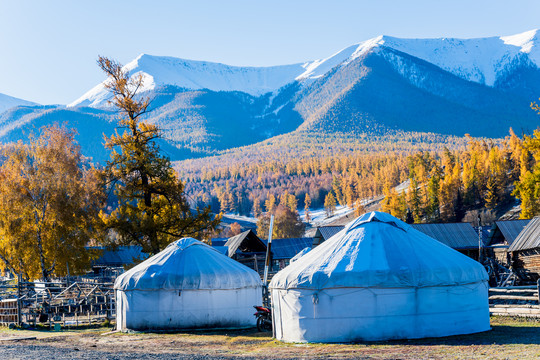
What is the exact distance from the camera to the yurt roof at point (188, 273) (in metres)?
21.4

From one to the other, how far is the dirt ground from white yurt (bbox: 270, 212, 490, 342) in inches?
18.3

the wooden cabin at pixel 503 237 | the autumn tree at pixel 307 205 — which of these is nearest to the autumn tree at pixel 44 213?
the wooden cabin at pixel 503 237

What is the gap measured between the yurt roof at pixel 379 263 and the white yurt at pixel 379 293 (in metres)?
0.02

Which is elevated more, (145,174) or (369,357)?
(145,174)

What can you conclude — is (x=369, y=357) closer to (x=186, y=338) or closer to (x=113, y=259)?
(x=186, y=338)

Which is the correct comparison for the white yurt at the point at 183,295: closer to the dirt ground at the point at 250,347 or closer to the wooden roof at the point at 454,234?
the dirt ground at the point at 250,347

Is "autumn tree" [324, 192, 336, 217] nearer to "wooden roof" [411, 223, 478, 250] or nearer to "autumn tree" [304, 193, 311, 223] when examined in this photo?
"autumn tree" [304, 193, 311, 223]

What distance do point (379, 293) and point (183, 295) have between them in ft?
27.5

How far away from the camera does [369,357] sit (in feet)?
41.1

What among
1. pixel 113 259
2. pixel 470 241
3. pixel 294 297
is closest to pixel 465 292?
pixel 294 297

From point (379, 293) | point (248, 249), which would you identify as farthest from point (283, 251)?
point (379, 293)

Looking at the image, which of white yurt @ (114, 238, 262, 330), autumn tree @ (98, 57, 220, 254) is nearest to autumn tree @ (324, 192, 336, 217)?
autumn tree @ (98, 57, 220, 254)

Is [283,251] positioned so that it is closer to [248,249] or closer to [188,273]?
[248,249]

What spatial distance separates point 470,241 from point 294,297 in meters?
37.6
